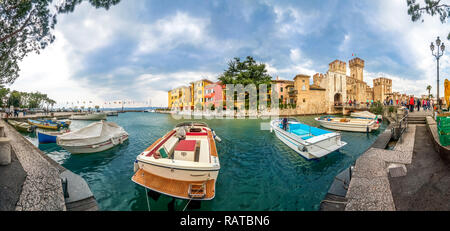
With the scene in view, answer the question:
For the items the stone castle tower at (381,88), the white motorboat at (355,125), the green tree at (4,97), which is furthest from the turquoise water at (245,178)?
the green tree at (4,97)

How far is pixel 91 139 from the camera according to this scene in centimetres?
866

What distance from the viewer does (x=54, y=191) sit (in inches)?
142

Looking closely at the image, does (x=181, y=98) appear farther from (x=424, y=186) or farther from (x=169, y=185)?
(x=424, y=186)

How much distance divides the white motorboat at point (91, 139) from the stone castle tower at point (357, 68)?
64.8 meters

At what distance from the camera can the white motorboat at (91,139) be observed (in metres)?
8.19

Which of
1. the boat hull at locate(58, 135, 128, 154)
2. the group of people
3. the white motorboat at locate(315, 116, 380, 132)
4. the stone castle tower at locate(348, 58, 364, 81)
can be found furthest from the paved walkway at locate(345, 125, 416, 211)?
the stone castle tower at locate(348, 58, 364, 81)

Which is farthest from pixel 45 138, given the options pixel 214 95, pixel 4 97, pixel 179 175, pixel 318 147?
pixel 4 97

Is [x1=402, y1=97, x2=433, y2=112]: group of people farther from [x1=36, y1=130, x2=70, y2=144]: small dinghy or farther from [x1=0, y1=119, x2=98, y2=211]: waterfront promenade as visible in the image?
[x1=36, y1=130, x2=70, y2=144]: small dinghy

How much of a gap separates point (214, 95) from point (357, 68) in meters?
47.5

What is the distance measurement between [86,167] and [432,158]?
13270mm

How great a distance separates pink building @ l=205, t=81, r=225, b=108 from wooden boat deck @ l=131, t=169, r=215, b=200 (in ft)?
116
